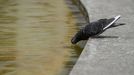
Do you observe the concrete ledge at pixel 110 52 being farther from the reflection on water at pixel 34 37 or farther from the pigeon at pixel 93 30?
the reflection on water at pixel 34 37

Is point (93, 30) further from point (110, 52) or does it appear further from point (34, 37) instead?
point (34, 37)

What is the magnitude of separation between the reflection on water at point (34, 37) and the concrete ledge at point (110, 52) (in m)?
0.31

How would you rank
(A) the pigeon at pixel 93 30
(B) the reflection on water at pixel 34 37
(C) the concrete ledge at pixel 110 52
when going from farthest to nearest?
(A) the pigeon at pixel 93 30 < (B) the reflection on water at pixel 34 37 < (C) the concrete ledge at pixel 110 52

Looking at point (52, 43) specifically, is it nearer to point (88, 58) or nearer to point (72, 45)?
point (72, 45)

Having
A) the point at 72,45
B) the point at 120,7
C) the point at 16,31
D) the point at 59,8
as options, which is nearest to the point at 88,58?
the point at 72,45

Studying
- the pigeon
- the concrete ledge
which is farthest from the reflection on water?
the concrete ledge

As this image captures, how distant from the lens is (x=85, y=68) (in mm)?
2936

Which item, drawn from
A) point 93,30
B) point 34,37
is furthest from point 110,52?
point 34,37

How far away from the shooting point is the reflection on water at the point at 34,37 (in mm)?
3438

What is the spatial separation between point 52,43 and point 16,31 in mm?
599

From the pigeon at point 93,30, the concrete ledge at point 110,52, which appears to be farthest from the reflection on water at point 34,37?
the concrete ledge at point 110,52

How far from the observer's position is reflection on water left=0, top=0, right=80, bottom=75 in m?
3.44

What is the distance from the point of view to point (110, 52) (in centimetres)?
326

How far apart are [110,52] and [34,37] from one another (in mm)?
1147
